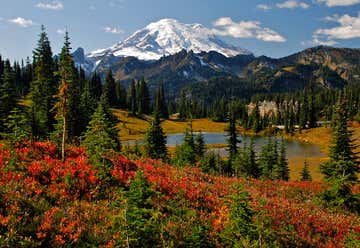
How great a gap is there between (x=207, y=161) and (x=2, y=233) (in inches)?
1653

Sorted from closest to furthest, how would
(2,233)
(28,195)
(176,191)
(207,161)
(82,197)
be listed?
(2,233) → (28,195) → (82,197) → (176,191) → (207,161)

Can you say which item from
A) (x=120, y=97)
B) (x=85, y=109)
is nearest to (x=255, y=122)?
(x=120, y=97)

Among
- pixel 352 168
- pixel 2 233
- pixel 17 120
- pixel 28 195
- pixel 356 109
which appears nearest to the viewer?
pixel 2 233

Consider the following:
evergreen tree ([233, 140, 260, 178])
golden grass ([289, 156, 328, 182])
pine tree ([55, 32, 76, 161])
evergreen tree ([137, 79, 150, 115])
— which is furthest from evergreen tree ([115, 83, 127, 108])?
pine tree ([55, 32, 76, 161])

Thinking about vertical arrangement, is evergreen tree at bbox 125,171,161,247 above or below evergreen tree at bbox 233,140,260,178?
above

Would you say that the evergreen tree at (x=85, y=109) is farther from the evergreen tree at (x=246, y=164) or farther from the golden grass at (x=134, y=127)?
the golden grass at (x=134, y=127)

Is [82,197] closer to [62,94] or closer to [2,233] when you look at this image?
[2,233]

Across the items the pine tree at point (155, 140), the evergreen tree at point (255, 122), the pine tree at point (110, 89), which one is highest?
the pine tree at point (110, 89)

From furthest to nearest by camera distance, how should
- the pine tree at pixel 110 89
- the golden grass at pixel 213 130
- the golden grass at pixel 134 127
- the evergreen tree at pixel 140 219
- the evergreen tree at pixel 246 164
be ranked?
the pine tree at pixel 110 89 < the golden grass at pixel 134 127 < the golden grass at pixel 213 130 < the evergreen tree at pixel 246 164 < the evergreen tree at pixel 140 219

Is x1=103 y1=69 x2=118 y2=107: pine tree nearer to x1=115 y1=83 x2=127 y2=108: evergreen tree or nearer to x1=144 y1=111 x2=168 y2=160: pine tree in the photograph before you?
x1=115 y1=83 x2=127 y2=108: evergreen tree

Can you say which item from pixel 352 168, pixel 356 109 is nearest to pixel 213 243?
pixel 352 168

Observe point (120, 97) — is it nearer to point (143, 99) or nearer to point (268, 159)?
point (143, 99)

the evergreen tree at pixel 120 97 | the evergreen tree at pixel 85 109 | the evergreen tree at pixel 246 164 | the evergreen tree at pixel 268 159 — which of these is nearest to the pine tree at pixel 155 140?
the evergreen tree at pixel 85 109

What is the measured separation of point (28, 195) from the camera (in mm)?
10586
